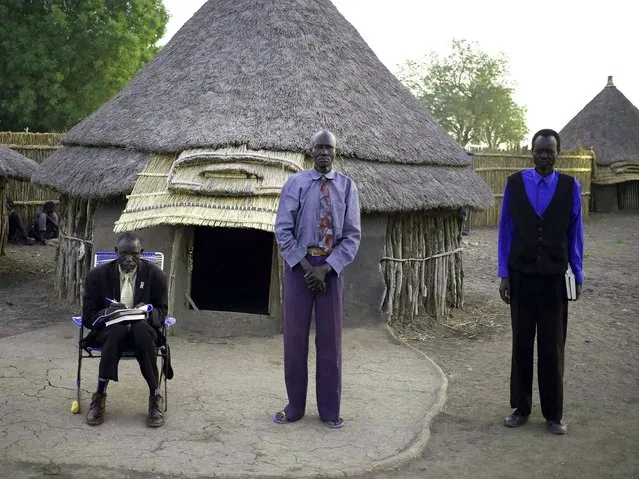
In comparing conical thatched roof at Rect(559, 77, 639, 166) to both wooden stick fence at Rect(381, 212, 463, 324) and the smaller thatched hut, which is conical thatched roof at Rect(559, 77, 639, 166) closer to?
wooden stick fence at Rect(381, 212, 463, 324)

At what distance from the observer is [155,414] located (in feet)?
16.3

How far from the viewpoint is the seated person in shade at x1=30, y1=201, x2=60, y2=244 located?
1491 cm

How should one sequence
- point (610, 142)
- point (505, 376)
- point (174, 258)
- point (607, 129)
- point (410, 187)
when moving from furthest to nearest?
point (607, 129), point (610, 142), point (410, 187), point (174, 258), point (505, 376)

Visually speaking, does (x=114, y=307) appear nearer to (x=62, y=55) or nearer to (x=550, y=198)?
(x=550, y=198)

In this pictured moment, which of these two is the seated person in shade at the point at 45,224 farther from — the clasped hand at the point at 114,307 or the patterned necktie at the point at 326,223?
the patterned necktie at the point at 326,223

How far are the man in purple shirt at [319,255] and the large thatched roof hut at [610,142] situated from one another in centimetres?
1899

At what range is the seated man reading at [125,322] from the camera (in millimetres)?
4918

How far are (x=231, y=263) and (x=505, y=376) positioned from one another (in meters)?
5.79

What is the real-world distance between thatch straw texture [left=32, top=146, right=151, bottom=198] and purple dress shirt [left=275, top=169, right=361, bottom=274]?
330 centimetres

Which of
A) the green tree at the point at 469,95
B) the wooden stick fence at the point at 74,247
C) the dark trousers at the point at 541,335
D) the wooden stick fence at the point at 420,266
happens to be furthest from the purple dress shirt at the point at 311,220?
the green tree at the point at 469,95

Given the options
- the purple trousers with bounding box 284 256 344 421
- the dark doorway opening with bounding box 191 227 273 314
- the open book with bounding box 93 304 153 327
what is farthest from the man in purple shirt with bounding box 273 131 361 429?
the dark doorway opening with bounding box 191 227 273 314

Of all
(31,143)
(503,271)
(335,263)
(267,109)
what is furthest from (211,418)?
(31,143)

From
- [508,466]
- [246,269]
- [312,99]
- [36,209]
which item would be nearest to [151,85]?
[312,99]

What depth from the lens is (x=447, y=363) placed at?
7266 mm
